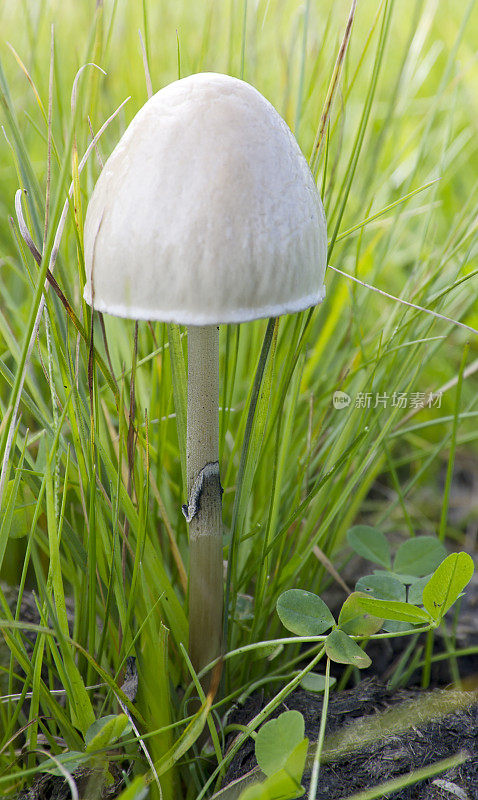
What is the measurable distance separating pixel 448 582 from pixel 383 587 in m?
0.19

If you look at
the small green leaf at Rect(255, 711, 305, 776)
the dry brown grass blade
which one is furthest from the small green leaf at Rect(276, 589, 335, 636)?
the dry brown grass blade

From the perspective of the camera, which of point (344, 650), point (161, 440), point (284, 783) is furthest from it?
point (161, 440)

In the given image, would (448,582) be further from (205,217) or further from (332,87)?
(332,87)

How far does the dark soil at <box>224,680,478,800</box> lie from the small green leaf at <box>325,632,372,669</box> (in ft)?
0.48

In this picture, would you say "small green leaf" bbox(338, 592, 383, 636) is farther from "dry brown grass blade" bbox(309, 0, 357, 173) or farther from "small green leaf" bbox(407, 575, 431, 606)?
"dry brown grass blade" bbox(309, 0, 357, 173)

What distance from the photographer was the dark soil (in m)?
0.95

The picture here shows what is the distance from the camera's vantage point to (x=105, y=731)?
0.85m

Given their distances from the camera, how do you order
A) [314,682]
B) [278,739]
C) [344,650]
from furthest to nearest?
[314,682], [344,650], [278,739]

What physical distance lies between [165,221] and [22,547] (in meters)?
0.79

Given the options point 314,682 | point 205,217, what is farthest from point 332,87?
point 314,682

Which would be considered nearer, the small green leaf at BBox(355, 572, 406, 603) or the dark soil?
the dark soil

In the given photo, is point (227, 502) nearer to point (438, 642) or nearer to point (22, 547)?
point (22, 547)

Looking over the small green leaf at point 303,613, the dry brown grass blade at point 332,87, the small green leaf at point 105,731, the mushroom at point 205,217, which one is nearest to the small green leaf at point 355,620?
the small green leaf at point 303,613

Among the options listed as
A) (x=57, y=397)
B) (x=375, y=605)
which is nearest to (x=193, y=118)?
(x=57, y=397)
